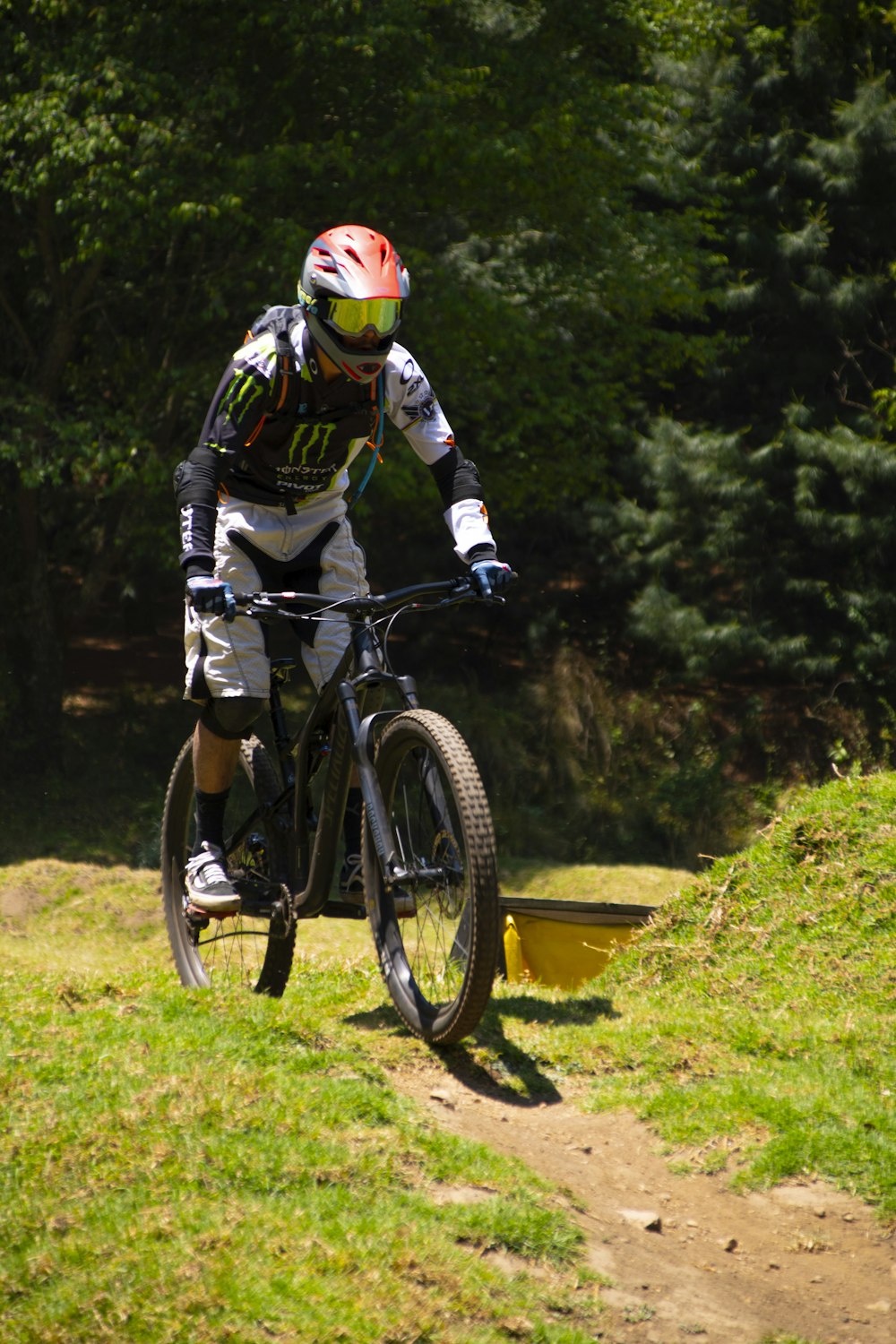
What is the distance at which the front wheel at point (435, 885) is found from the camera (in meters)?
4.62

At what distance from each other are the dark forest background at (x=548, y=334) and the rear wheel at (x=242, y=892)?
1010 cm

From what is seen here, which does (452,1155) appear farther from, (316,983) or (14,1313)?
(316,983)

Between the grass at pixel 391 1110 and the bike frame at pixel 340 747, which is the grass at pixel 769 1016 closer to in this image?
the grass at pixel 391 1110

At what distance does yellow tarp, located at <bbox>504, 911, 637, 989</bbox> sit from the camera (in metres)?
8.75

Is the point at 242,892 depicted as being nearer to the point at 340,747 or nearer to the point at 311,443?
the point at 340,747

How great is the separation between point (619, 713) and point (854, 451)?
4882 millimetres

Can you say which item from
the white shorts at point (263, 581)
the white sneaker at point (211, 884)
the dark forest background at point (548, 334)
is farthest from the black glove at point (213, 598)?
the dark forest background at point (548, 334)

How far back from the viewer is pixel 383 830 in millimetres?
5020

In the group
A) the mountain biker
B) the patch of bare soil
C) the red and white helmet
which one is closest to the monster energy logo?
the mountain biker

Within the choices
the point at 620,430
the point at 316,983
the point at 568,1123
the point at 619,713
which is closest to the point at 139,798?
the point at 619,713

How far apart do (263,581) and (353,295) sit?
4.06 ft

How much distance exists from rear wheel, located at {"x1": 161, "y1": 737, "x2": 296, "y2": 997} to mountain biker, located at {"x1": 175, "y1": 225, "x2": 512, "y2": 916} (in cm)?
11

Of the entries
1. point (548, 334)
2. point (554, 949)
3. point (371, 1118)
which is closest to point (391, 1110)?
point (371, 1118)

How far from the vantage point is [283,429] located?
5.47 meters
